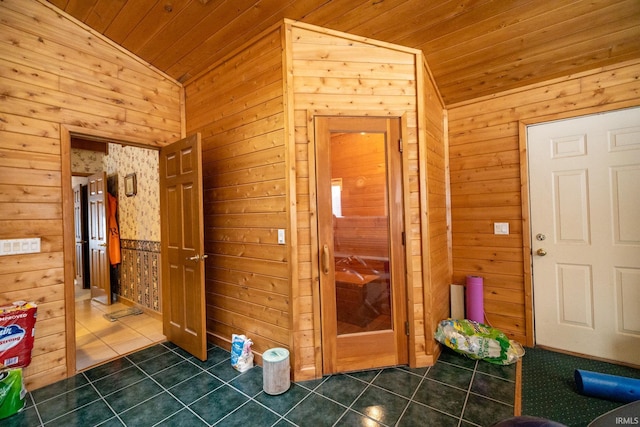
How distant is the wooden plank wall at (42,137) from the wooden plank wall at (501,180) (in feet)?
12.0

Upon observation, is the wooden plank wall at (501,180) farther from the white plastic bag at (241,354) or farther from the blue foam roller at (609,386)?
the white plastic bag at (241,354)

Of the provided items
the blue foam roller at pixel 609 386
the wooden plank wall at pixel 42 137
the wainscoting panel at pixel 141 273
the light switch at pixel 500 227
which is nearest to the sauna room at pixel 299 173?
the wooden plank wall at pixel 42 137

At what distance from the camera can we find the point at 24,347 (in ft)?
6.73

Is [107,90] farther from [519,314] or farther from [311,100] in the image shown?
[519,314]

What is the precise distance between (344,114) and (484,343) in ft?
7.57

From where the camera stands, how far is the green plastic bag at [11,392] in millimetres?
1871

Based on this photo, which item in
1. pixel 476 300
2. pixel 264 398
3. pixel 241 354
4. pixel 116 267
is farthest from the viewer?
pixel 116 267

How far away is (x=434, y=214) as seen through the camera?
105 inches

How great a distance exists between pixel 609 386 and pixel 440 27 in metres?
2.85

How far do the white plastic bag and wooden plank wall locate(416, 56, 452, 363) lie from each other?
147 centimetres

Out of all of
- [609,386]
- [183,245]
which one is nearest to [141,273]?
[183,245]

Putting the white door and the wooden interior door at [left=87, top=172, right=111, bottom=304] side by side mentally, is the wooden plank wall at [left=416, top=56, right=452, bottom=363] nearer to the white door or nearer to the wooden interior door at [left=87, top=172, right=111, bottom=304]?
the white door

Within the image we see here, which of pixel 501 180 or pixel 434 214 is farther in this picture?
pixel 501 180

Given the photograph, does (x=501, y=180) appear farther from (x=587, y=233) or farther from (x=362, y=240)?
(x=362, y=240)
